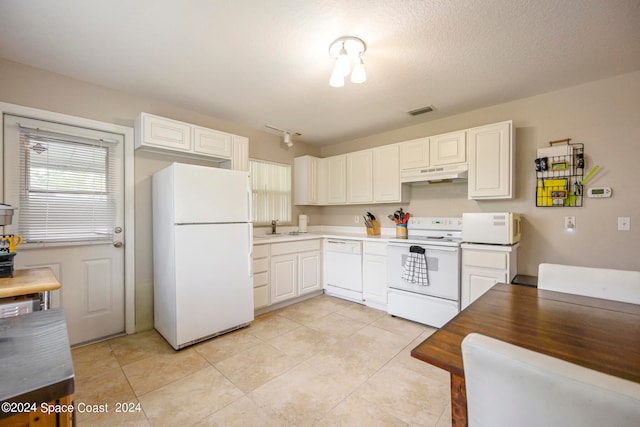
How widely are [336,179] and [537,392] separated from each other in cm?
382

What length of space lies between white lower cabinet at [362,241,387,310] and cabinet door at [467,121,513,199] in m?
1.23

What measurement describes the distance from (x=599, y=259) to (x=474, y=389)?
2839 mm

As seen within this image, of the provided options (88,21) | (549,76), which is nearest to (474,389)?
(88,21)

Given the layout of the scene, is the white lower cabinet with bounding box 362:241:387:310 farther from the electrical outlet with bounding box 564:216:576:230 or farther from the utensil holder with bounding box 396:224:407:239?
the electrical outlet with bounding box 564:216:576:230

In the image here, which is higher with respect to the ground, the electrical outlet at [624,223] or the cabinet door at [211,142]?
the cabinet door at [211,142]

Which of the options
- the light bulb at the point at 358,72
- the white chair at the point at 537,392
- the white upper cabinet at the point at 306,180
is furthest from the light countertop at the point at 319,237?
the white chair at the point at 537,392

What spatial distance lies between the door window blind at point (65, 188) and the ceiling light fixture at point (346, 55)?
7.65ft

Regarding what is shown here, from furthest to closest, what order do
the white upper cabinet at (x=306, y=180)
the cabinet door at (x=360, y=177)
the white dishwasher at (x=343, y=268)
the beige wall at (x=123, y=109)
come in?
the white upper cabinet at (x=306, y=180), the cabinet door at (x=360, y=177), the white dishwasher at (x=343, y=268), the beige wall at (x=123, y=109)

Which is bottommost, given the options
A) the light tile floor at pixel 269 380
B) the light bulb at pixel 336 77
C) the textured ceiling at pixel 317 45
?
the light tile floor at pixel 269 380

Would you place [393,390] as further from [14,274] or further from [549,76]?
[549,76]

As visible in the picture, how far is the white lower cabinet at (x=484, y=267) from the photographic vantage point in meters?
2.49

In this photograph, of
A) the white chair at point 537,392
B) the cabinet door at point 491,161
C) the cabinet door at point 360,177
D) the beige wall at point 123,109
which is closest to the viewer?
the white chair at point 537,392

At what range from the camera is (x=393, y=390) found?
73.7 inches

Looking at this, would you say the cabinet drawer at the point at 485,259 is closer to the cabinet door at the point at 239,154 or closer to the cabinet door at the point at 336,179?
the cabinet door at the point at 336,179
